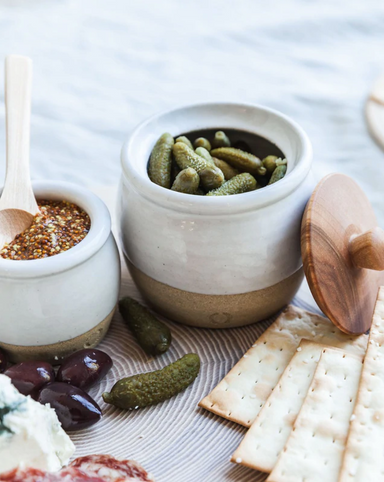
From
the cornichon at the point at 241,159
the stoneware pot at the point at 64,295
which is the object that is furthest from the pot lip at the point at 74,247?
the cornichon at the point at 241,159

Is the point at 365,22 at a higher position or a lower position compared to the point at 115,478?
higher

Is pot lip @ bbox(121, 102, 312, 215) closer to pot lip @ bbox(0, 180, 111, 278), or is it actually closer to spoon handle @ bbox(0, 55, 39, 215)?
pot lip @ bbox(0, 180, 111, 278)

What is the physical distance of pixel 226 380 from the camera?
1.22m

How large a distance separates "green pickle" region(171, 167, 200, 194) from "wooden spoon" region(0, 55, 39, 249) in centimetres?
31

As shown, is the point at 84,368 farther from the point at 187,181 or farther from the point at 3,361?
the point at 187,181

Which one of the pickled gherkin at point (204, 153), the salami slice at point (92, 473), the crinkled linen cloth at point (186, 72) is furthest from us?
the crinkled linen cloth at point (186, 72)

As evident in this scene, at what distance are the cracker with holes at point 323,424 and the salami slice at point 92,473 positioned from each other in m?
0.24

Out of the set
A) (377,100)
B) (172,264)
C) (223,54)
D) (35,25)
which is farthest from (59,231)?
(35,25)

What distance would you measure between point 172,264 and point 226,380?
26cm

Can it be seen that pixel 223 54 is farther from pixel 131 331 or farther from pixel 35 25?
pixel 131 331

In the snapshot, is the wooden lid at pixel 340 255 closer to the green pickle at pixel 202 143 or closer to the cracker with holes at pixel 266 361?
the cracker with holes at pixel 266 361

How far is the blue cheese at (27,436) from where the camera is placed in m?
0.98

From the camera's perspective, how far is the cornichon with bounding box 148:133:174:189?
129 centimetres

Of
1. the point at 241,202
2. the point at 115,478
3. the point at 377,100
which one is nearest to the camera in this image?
the point at 115,478
